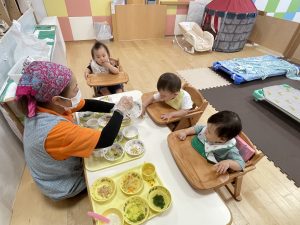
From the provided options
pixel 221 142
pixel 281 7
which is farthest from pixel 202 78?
pixel 281 7

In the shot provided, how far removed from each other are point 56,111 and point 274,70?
125 inches

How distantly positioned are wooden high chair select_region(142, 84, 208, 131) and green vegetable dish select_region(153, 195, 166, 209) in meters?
0.48

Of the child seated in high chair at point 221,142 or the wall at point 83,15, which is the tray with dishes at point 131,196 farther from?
the wall at point 83,15

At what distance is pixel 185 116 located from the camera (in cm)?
130

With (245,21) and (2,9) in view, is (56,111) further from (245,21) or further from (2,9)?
(245,21)

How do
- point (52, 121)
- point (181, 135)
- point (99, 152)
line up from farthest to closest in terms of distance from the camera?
point (181, 135) → point (99, 152) → point (52, 121)

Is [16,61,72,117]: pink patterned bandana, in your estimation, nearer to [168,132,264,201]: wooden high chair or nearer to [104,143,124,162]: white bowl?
[104,143,124,162]: white bowl

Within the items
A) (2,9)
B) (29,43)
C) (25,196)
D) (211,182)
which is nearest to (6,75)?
(29,43)

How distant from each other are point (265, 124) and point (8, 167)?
240cm

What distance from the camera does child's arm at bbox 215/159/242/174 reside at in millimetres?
896

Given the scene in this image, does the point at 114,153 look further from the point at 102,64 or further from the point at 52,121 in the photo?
the point at 102,64

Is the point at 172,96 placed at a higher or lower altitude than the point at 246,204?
higher

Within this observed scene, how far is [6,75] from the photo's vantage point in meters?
1.57

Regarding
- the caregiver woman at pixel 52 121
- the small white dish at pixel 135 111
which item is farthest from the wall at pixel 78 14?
the caregiver woman at pixel 52 121
